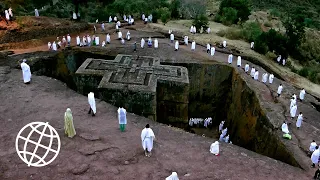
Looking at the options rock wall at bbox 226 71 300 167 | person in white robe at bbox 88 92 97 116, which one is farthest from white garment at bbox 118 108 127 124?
rock wall at bbox 226 71 300 167

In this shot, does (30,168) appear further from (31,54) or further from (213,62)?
(213,62)

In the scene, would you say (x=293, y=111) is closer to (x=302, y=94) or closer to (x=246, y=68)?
(x=302, y=94)

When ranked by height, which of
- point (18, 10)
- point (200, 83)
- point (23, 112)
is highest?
point (18, 10)

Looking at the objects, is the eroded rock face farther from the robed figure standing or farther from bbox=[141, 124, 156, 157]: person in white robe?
bbox=[141, 124, 156, 157]: person in white robe

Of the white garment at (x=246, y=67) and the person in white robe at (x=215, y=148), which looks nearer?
the person in white robe at (x=215, y=148)

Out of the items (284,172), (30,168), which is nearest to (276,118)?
(284,172)

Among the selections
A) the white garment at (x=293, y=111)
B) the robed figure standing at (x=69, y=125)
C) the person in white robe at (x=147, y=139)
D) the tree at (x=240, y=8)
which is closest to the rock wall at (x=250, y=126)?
the white garment at (x=293, y=111)

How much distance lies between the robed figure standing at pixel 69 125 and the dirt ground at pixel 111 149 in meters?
0.15

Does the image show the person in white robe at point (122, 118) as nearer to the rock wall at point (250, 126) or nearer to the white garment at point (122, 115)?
the white garment at point (122, 115)

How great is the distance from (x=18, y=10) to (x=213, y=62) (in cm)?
1629

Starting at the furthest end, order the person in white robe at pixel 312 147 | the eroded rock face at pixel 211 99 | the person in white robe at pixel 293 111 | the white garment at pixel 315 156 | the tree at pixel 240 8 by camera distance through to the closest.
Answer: the tree at pixel 240 8 → the eroded rock face at pixel 211 99 → the person in white robe at pixel 293 111 → the person in white robe at pixel 312 147 → the white garment at pixel 315 156

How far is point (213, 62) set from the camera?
17.9 metres

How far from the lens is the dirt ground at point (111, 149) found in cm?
805

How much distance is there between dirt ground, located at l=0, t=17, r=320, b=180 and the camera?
26.4ft
